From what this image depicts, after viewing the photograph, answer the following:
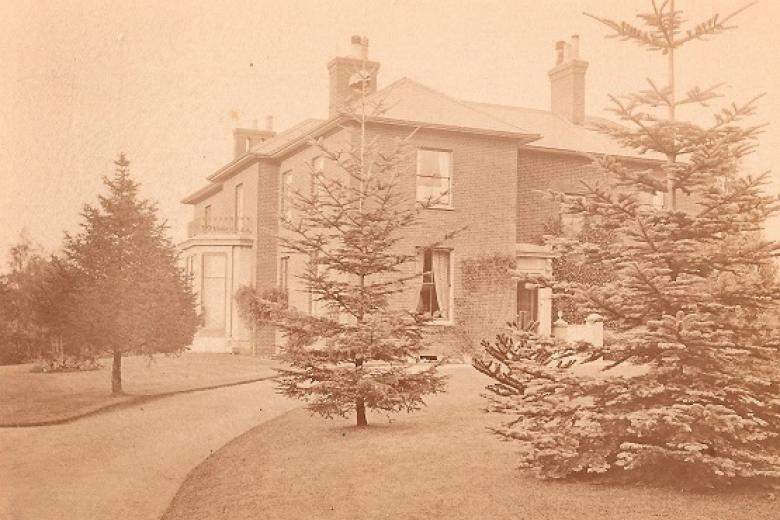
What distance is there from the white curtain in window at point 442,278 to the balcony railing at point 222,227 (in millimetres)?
4974

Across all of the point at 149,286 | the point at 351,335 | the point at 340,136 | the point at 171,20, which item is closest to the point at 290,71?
the point at 171,20

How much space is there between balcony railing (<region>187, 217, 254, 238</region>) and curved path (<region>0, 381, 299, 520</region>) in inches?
332

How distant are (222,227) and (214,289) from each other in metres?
2.32

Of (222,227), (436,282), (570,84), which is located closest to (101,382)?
(222,227)

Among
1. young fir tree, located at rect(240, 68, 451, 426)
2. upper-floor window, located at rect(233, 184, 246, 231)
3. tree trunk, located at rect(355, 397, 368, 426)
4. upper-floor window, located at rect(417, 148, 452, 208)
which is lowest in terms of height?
tree trunk, located at rect(355, 397, 368, 426)

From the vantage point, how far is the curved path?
24.6 feet

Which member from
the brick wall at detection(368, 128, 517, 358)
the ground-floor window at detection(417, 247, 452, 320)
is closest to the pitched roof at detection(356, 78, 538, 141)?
the brick wall at detection(368, 128, 517, 358)

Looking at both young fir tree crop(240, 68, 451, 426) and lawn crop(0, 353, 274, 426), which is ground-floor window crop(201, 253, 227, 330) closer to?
lawn crop(0, 353, 274, 426)

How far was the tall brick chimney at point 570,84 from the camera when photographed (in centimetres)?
2427

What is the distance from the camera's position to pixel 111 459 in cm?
867

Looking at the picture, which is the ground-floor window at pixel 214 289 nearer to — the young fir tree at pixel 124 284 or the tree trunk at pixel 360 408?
the young fir tree at pixel 124 284

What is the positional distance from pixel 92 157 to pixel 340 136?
9775 millimetres

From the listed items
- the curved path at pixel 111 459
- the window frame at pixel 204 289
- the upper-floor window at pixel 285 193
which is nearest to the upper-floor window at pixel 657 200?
the curved path at pixel 111 459

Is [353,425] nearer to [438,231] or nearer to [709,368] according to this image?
[709,368]
